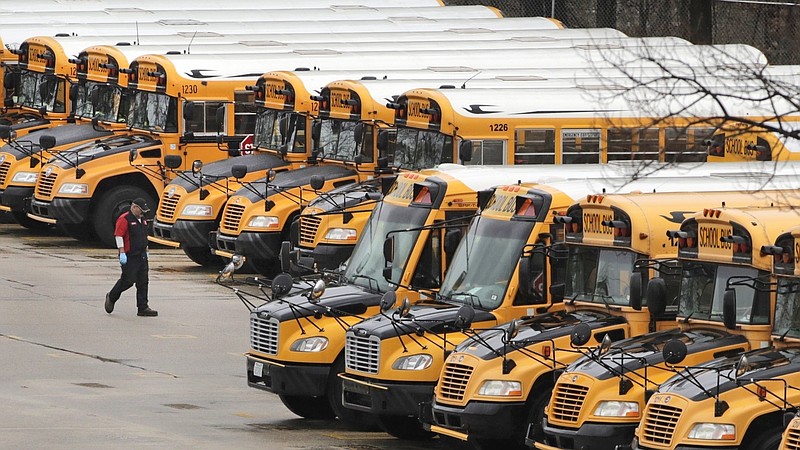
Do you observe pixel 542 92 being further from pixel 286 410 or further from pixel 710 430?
pixel 710 430

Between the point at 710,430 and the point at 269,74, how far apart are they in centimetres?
1582

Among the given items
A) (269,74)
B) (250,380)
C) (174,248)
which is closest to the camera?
(250,380)

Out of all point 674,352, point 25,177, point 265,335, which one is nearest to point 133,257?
point 265,335

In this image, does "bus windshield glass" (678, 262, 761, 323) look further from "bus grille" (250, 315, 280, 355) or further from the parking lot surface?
"bus grille" (250, 315, 280, 355)

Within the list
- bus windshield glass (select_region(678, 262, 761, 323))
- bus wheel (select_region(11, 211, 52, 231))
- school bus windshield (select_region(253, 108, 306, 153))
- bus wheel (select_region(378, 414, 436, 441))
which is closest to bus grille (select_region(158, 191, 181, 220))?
school bus windshield (select_region(253, 108, 306, 153))

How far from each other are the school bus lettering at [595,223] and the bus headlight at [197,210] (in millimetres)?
12131

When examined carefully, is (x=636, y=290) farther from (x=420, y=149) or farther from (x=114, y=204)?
(x=114, y=204)

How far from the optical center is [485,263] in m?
15.8

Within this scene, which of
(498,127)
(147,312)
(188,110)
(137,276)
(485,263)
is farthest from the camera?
(188,110)

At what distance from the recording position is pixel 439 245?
1716 cm

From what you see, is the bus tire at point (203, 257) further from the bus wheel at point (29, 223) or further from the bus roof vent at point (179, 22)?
the bus roof vent at point (179, 22)

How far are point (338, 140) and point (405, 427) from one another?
1022 centimetres

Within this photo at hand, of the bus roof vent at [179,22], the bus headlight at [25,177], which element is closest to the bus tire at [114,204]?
the bus headlight at [25,177]

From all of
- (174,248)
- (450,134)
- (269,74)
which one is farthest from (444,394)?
(174,248)
